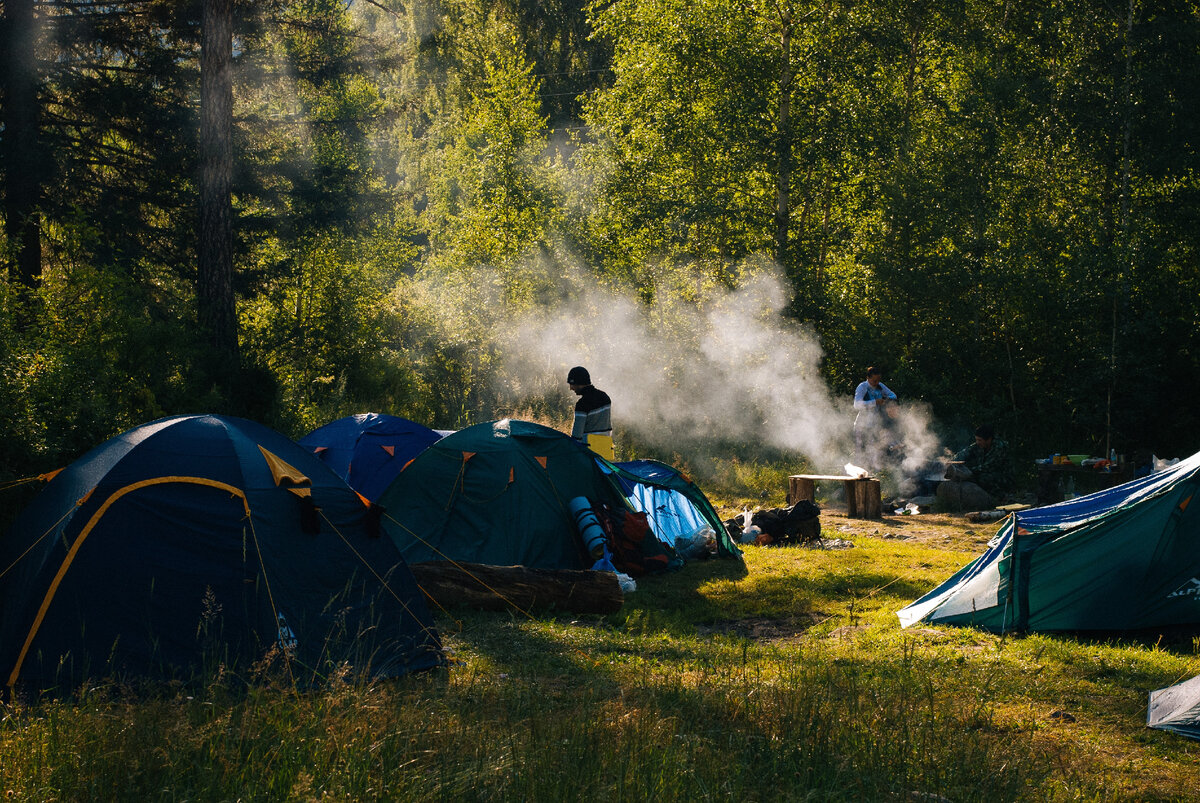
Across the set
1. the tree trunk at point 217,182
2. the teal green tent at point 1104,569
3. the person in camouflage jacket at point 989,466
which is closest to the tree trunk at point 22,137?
the tree trunk at point 217,182

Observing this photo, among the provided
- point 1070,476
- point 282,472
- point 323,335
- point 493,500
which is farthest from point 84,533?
point 323,335

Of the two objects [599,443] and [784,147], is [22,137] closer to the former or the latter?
[599,443]

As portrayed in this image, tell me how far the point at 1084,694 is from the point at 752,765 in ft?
8.05

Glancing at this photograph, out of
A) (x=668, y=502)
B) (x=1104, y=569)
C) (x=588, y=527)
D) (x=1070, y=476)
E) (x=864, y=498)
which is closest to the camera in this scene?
(x=1104, y=569)

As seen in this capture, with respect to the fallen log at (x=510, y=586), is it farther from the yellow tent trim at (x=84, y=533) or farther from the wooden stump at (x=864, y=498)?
the wooden stump at (x=864, y=498)

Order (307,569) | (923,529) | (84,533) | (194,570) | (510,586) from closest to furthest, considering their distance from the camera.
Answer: (84,533)
(194,570)
(307,569)
(510,586)
(923,529)

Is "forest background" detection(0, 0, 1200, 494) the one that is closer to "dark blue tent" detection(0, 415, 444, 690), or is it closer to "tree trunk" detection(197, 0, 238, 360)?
"tree trunk" detection(197, 0, 238, 360)

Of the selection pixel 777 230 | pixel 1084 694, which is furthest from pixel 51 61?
pixel 1084 694

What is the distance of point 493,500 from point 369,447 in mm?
2902

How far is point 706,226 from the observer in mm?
21516

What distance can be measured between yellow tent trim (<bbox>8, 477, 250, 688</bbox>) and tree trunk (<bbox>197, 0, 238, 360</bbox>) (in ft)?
26.3

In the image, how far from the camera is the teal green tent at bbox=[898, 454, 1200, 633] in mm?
6695

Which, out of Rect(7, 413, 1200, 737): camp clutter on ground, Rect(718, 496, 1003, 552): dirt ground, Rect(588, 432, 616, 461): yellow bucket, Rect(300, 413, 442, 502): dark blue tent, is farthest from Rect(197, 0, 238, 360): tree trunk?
Rect(718, 496, 1003, 552): dirt ground

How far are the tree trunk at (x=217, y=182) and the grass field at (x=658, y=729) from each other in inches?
334
